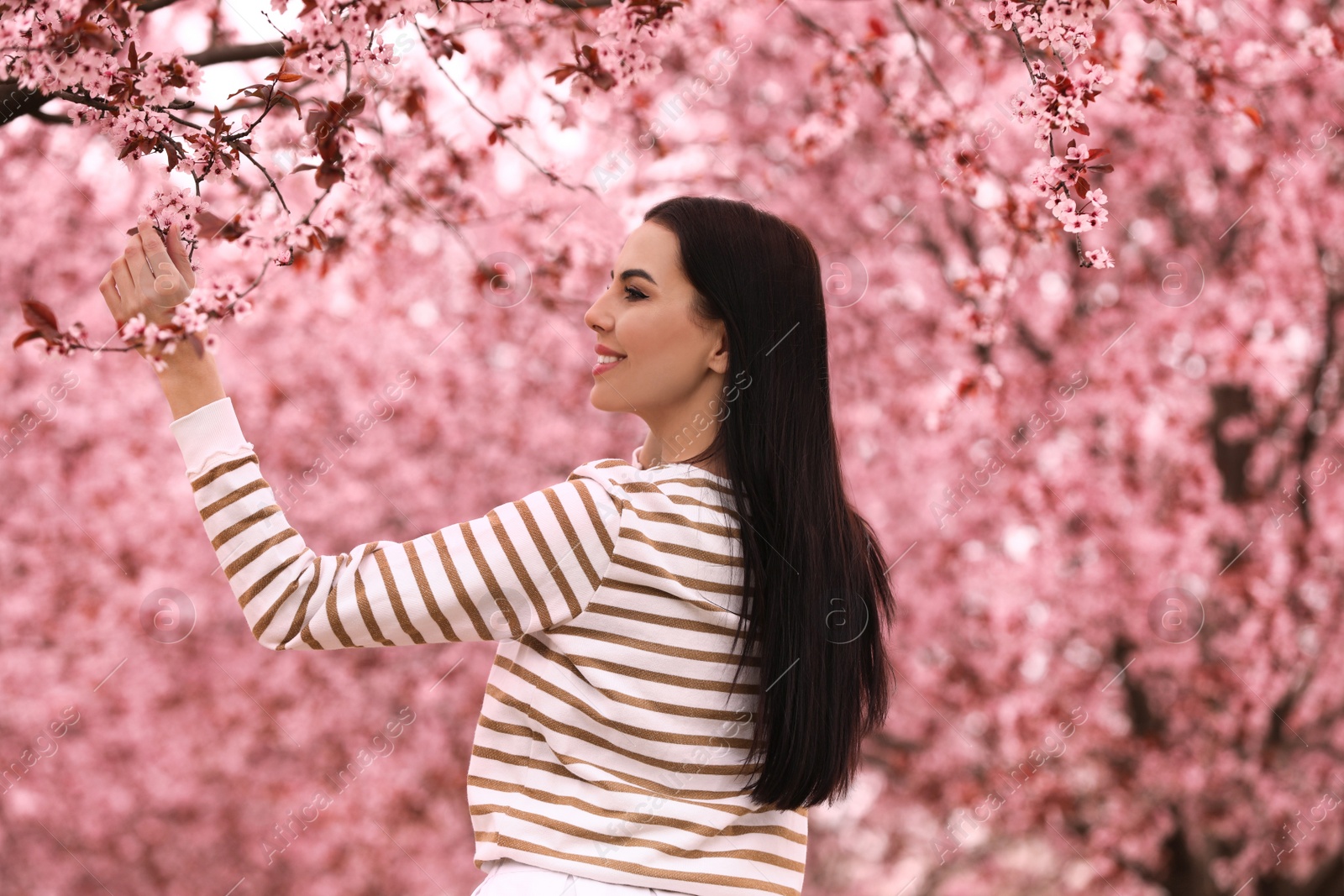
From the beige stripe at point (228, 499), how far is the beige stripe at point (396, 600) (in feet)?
0.57

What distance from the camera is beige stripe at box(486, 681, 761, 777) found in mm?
1557

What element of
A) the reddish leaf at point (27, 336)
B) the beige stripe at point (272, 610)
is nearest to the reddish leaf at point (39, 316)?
the reddish leaf at point (27, 336)

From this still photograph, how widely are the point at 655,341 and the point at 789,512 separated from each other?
32 cm

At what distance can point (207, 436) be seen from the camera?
4.74 feet

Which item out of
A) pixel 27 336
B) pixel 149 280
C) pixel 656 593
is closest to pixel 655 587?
pixel 656 593

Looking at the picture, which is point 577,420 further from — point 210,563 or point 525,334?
point 210,563

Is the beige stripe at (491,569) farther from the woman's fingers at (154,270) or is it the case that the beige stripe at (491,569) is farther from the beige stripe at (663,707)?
the woman's fingers at (154,270)

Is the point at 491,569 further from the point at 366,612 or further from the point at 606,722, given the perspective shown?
the point at 606,722

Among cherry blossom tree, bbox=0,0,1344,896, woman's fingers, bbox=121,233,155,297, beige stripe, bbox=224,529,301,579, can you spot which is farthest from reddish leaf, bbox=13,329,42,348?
cherry blossom tree, bbox=0,0,1344,896

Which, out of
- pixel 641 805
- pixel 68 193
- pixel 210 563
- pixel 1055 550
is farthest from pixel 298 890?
pixel 641 805

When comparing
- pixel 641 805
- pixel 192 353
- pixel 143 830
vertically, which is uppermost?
pixel 192 353

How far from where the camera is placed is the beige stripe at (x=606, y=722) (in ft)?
5.10

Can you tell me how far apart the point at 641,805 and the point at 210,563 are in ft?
17.9

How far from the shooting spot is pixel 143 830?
21.7 feet
